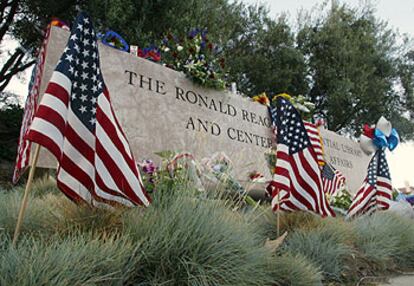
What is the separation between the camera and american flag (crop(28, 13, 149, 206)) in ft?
7.59

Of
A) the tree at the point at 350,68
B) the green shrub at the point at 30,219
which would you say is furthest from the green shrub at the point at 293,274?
the tree at the point at 350,68

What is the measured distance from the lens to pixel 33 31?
10.8 metres

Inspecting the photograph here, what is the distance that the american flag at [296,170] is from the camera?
4.09 m

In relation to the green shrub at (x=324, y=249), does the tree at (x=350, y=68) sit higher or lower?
higher

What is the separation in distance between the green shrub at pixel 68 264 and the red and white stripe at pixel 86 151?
403 mm

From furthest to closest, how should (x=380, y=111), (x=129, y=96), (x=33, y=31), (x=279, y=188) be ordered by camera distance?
(x=380, y=111) < (x=33, y=31) < (x=129, y=96) < (x=279, y=188)

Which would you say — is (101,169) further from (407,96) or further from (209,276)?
(407,96)

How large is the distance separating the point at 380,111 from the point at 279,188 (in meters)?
14.5

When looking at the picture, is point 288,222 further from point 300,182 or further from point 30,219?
point 30,219

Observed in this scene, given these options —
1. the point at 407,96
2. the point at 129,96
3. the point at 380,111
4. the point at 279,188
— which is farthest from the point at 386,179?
the point at 407,96

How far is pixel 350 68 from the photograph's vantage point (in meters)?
15.4

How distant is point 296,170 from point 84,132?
8.12 ft

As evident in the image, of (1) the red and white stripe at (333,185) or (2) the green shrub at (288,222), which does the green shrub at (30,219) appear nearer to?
(2) the green shrub at (288,222)

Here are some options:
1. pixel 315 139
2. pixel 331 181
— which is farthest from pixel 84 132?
pixel 315 139
